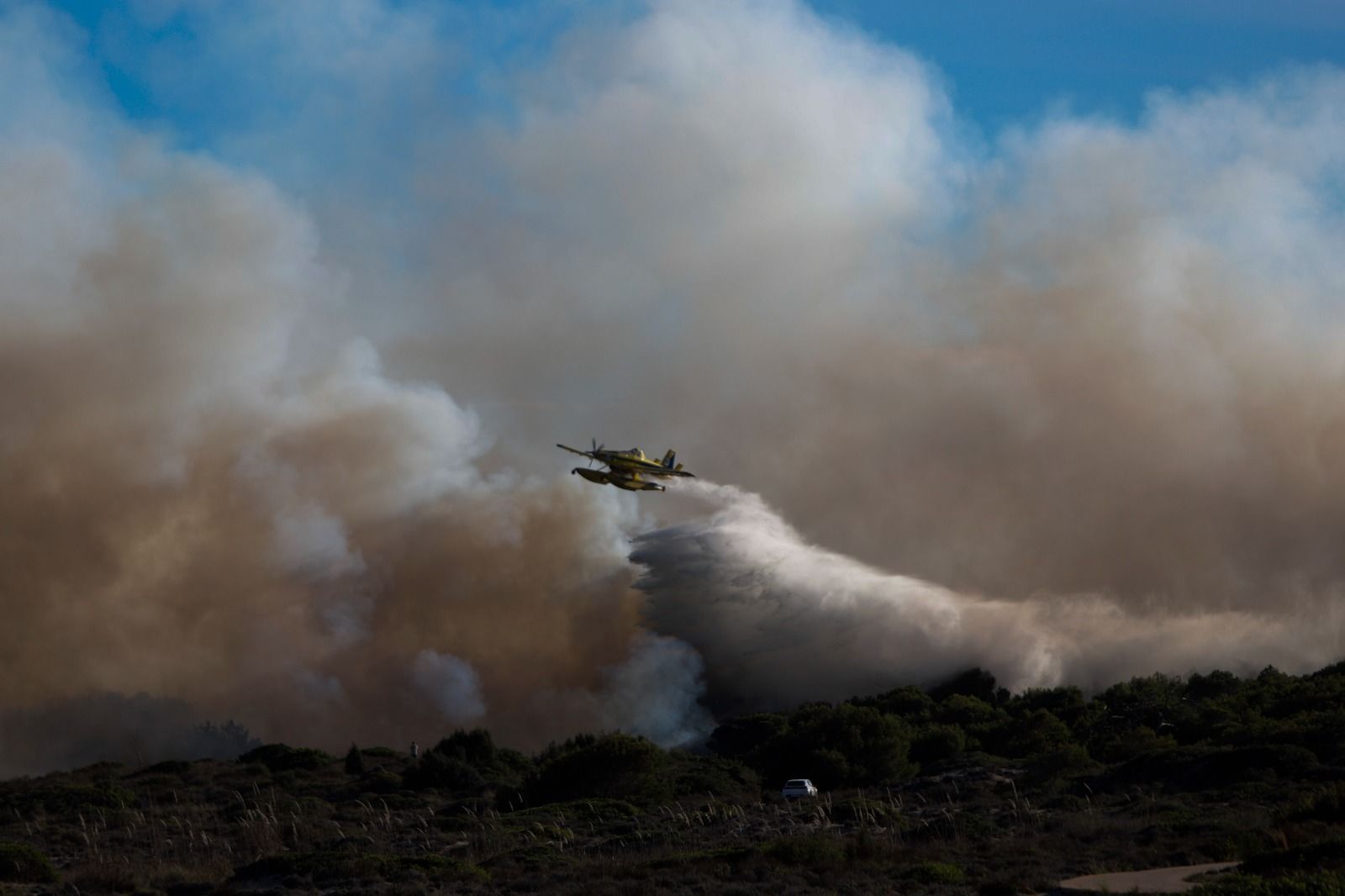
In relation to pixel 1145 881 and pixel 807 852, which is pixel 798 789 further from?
pixel 1145 881

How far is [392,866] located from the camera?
160 ft

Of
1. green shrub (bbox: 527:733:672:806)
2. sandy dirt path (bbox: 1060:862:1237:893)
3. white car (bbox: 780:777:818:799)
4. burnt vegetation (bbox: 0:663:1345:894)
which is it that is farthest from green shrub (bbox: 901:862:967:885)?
green shrub (bbox: 527:733:672:806)

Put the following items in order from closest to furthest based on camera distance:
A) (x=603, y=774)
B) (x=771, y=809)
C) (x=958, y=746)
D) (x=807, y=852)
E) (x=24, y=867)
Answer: (x=807, y=852) → (x=24, y=867) → (x=771, y=809) → (x=603, y=774) → (x=958, y=746)

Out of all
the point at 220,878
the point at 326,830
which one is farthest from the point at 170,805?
the point at 220,878

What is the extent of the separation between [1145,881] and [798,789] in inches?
1863

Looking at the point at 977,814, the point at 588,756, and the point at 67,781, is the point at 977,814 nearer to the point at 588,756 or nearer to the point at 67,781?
the point at 588,756

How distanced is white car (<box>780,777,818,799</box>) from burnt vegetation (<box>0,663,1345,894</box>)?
137 centimetres

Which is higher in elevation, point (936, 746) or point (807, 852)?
point (936, 746)

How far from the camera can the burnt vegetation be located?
1816 inches

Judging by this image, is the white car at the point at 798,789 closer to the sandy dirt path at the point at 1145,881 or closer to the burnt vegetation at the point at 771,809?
the burnt vegetation at the point at 771,809

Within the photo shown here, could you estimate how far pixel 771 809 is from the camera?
2931 inches

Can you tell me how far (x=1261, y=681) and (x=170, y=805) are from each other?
102 meters

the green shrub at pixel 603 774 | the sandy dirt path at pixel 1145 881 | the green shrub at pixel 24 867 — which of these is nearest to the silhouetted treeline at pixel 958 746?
the green shrub at pixel 603 774

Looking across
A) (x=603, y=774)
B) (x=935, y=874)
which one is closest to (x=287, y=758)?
(x=603, y=774)
